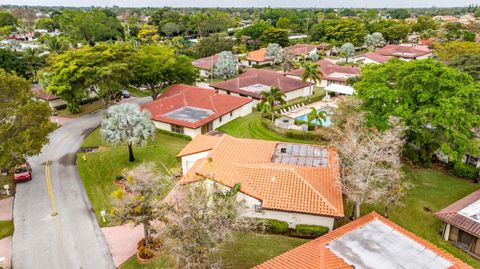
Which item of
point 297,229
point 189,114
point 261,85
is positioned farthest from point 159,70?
point 297,229

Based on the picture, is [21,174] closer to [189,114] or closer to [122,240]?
[122,240]

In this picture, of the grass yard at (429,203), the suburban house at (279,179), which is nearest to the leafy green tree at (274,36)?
the grass yard at (429,203)

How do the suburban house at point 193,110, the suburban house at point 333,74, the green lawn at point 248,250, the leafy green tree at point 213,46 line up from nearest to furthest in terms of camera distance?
the green lawn at point 248,250
the suburban house at point 193,110
the suburban house at point 333,74
the leafy green tree at point 213,46

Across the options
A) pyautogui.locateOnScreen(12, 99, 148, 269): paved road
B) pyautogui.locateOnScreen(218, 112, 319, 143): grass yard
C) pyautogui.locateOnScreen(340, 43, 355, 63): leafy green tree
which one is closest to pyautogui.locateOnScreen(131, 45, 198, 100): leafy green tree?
pyautogui.locateOnScreen(218, 112, 319, 143): grass yard

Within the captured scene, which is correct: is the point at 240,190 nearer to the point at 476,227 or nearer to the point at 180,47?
the point at 476,227

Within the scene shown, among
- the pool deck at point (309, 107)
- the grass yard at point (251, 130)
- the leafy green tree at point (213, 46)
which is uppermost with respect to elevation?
the leafy green tree at point (213, 46)

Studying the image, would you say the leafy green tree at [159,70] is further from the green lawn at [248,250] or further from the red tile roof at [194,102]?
the green lawn at [248,250]

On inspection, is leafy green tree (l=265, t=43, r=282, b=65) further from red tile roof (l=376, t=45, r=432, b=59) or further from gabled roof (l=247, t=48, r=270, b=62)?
red tile roof (l=376, t=45, r=432, b=59)
